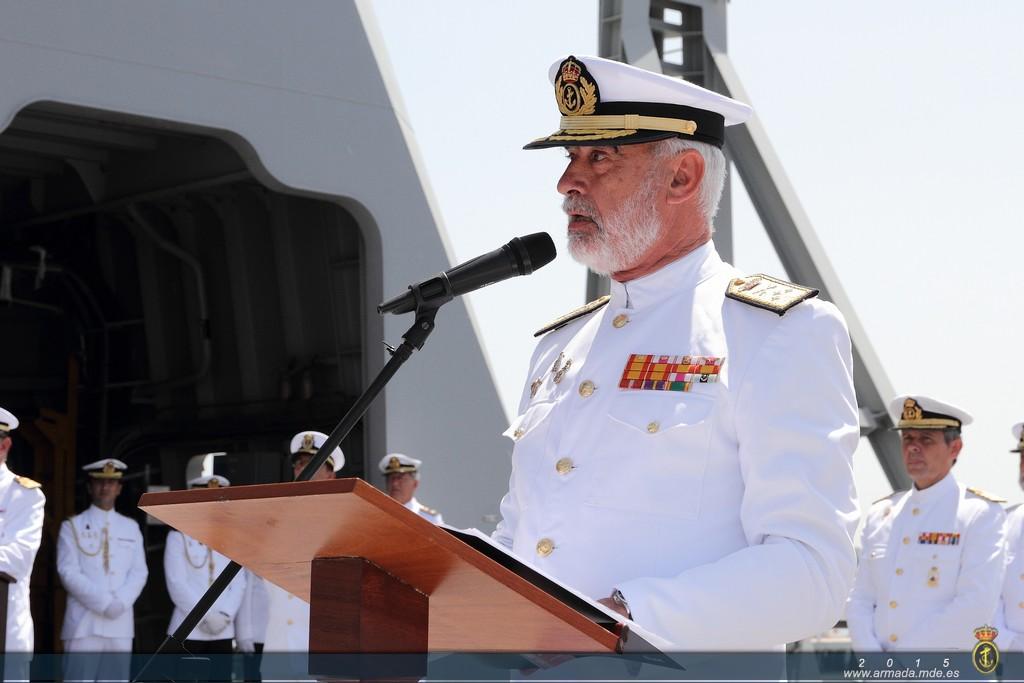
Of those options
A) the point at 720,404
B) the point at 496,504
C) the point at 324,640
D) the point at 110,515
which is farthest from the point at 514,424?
the point at 110,515

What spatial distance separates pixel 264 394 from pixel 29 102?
313 cm

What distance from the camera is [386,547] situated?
1.48 m

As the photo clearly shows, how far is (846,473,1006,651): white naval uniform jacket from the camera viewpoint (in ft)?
19.5

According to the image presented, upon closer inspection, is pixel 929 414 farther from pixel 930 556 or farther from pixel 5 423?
pixel 5 423

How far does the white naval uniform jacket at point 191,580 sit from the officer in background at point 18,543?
1.51 m

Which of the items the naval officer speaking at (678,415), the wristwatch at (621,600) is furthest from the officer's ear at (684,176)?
the wristwatch at (621,600)

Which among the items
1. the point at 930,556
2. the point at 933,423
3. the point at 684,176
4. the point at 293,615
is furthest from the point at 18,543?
the point at 684,176

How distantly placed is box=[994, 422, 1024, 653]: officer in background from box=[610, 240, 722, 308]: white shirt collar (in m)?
4.24

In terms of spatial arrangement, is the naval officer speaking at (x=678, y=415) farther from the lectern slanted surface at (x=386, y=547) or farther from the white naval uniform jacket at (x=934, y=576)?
the white naval uniform jacket at (x=934, y=576)

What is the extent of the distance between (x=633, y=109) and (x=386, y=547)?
89 centimetres

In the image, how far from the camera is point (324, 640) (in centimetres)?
153

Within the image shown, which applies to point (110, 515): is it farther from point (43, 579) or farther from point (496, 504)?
point (496, 504)

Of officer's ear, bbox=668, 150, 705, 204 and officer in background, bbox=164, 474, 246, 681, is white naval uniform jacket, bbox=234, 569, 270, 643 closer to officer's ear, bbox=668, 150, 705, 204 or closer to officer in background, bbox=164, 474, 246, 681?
officer in background, bbox=164, 474, 246, 681

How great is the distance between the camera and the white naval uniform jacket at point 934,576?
5941mm
